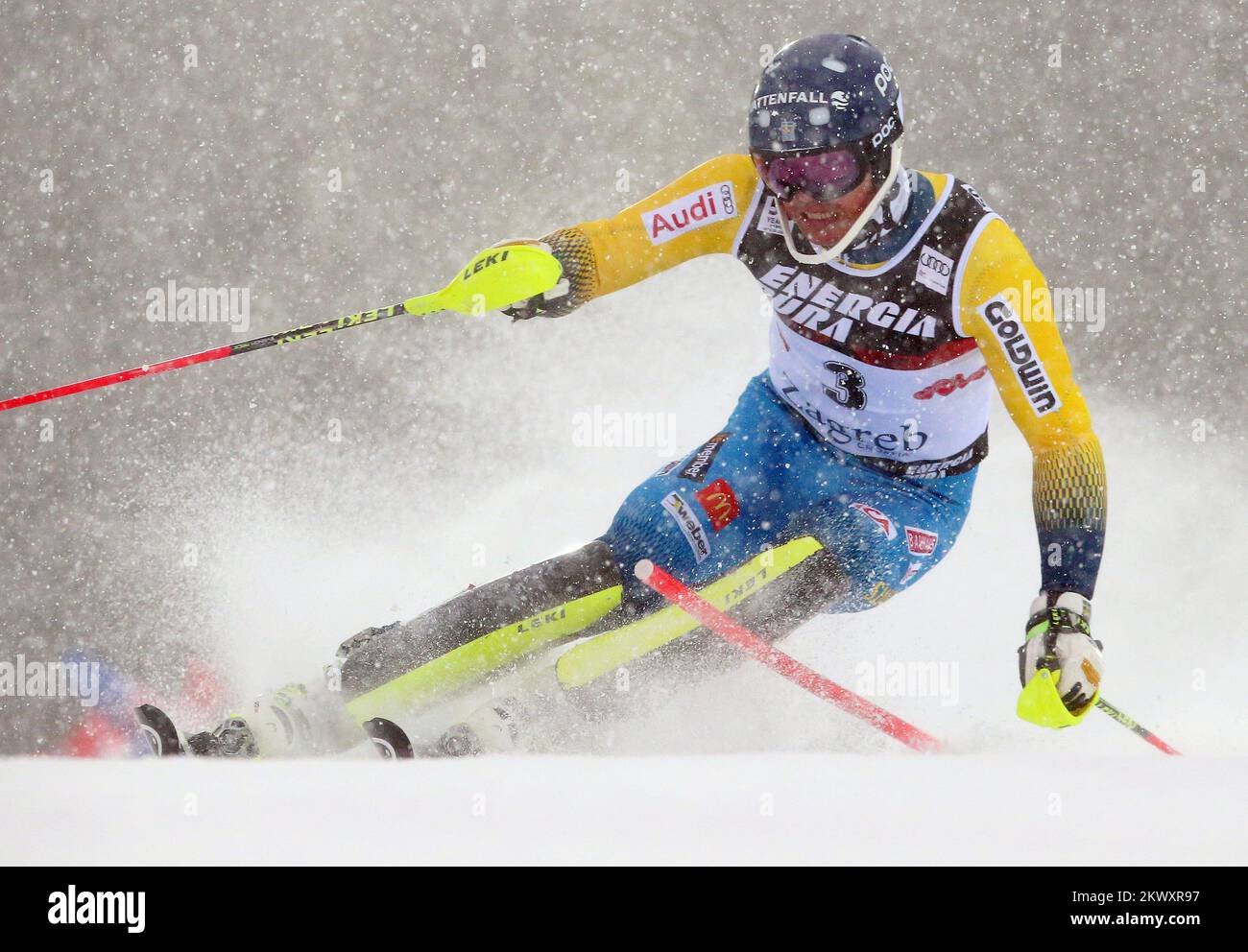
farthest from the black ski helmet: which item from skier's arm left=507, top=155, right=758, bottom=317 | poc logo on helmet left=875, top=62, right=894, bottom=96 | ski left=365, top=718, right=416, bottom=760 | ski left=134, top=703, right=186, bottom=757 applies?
ski left=134, top=703, right=186, bottom=757

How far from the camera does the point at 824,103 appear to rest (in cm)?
269

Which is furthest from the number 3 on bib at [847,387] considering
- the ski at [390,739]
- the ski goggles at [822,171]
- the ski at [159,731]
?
the ski at [159,731]

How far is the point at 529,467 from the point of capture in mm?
5746

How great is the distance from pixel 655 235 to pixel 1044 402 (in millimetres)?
1023

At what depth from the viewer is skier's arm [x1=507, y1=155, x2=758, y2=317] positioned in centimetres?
309

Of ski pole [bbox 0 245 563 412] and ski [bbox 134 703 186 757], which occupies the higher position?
ski pole [bbox 0 245 563 412]

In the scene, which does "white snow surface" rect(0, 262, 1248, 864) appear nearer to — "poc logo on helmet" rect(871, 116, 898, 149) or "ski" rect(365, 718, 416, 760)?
"ski" rect(365, 718, 416, 760)

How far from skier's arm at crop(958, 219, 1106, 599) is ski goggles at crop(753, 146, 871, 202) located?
33cm

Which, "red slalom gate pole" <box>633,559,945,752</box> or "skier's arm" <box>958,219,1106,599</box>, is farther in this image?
"red slalom gate pole" <box>633,559,945,752</box>

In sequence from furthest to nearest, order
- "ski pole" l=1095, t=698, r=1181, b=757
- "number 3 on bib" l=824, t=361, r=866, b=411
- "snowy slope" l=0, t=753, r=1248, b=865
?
"number 3 on bib" l=824, t=361, r=866, b=411, "ski pole" l=1095, t=698, r=1181, b=757, "snowy slope" l=0, t=753, r=1248, b=865

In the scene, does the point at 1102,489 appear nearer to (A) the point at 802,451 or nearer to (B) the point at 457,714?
(A) the point at 802,451

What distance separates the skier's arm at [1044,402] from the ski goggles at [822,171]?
33 cm

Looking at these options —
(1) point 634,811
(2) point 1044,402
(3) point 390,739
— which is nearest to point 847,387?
(2) point 1044,402

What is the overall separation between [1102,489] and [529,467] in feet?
11.2
